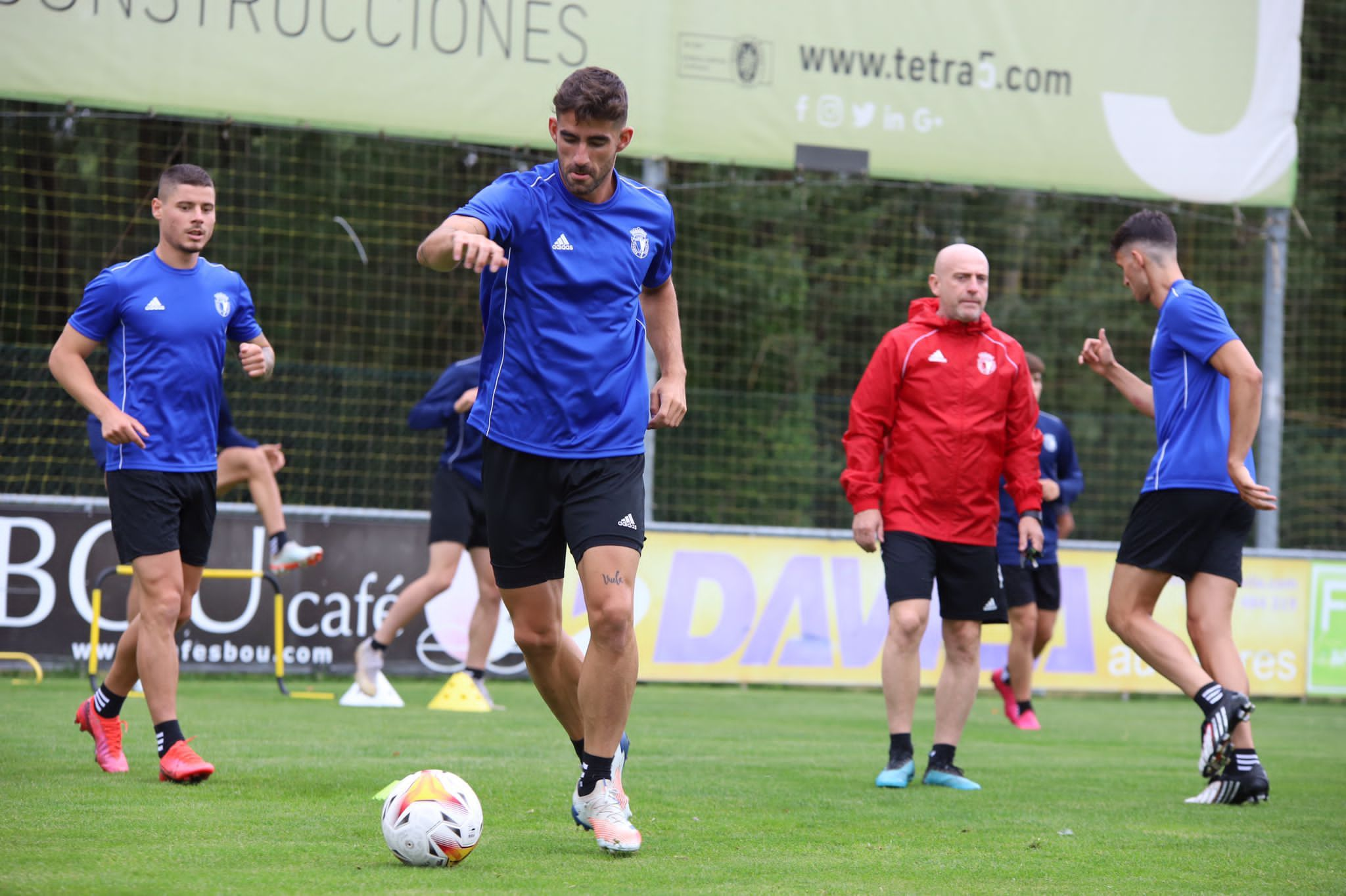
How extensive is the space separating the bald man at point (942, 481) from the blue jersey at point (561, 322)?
81.9 inches

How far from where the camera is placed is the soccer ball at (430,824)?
4.12m

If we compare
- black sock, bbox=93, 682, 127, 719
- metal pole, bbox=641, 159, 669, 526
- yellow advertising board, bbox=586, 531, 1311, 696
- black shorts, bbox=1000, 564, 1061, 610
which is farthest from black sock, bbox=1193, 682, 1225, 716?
metal pole, bbox=641, 159, 669, 526

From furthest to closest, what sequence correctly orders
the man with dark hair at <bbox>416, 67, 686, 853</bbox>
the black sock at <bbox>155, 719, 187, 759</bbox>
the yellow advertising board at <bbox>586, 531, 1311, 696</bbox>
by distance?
the yellow advertising board at <bbox>586, 531, 1311, 696</bbox>
the black sock at <bbox>155, 719, 187, 759</bbox>
the man with dark hair at <bbox>416, 67, 686, 853</bbox>

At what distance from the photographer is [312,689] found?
10922 mm

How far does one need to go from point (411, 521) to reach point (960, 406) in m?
6.82

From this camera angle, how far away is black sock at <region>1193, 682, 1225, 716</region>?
6.05 m

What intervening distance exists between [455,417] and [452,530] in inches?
27.9

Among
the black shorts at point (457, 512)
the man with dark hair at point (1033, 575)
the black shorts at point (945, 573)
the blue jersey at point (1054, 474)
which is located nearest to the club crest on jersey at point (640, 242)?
the black shorts at point (945, 573)

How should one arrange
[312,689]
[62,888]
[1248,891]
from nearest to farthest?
[62,888] → [1248,891] → [312,689]

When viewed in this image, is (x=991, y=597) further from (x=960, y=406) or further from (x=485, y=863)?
(x=485, y=863)

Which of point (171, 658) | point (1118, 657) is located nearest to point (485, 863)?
point (171, 658)

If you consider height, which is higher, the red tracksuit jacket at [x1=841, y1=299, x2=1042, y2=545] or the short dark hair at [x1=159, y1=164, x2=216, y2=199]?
the short dark hair at [x1=159, y1=164, x2=216, y2=199]

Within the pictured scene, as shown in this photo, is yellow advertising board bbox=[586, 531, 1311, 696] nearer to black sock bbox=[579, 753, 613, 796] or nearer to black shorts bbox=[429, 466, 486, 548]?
black shorts bbox=[429, 466, 486, 548]

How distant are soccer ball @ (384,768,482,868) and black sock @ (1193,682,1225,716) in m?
3.19
